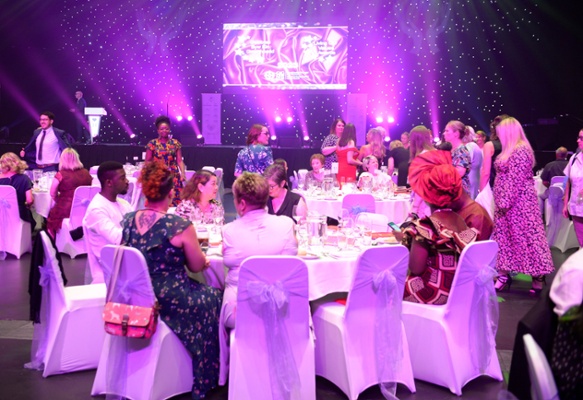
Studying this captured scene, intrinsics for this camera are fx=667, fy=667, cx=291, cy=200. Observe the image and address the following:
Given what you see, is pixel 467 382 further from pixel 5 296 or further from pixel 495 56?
pixel 495 56

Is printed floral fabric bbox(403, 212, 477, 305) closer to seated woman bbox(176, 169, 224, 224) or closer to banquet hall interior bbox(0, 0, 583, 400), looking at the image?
seated woman bbox(176, 169, 224, 224)

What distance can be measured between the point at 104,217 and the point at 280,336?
1.66 m

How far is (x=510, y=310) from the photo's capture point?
232 inches

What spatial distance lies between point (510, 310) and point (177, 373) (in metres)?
3.28

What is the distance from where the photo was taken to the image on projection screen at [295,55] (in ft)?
54.5

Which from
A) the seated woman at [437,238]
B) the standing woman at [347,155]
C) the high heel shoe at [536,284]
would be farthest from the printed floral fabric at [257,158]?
the seated woman at [437,238]

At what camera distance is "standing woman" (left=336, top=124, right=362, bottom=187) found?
8766mm

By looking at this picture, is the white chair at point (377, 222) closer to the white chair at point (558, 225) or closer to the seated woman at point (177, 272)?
the seated woman at point (177, 272)

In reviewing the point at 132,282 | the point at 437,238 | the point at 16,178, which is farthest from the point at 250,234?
the point at 16,178

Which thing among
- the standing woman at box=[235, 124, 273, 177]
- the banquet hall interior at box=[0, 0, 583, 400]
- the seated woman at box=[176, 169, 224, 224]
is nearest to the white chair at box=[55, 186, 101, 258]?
the standing woman at box=[235, 124, 273, 177]

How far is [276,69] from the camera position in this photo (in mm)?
16797

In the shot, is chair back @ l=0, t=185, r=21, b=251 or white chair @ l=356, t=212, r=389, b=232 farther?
chair back @ l=0, t=185, r=21, b=251

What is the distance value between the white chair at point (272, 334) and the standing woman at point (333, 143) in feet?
18.5

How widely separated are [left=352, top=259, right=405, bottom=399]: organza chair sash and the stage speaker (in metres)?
14.3
